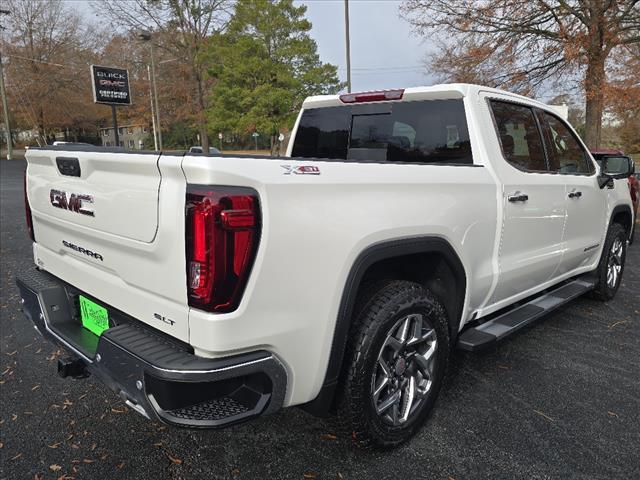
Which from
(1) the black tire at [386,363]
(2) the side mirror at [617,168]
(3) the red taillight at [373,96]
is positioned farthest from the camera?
(2) the side mirror at [617,168]

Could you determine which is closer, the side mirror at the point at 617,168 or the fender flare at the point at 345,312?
the fender flare at the point at 345,312

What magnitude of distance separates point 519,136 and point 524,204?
1.75 feet

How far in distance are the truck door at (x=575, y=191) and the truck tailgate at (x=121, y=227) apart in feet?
9.94

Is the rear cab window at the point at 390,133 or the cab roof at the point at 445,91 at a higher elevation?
the cab roof at the point at 445,91

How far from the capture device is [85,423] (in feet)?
9.25

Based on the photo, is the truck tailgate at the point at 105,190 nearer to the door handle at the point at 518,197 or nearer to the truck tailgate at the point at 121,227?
the truck tailgate at the point at 121,227

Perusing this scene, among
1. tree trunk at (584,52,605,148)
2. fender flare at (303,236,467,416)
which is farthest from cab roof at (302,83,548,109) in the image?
tree trunk at (584,52,605,148)

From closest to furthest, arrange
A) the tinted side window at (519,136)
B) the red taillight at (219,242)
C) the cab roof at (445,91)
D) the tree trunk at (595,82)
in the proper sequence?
the red taillight at (219,242) → the cab roof at (445,91) → the tinted side window at (519,136) → the tree trunk at (595,82)

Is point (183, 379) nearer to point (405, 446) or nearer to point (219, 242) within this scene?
point (219, 242)

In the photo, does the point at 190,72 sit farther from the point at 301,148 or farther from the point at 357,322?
the point at 357,322

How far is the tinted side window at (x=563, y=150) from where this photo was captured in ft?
12.4

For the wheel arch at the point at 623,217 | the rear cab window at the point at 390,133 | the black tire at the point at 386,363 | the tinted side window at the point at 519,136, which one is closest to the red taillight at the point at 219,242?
the black tire at the point at 386,363

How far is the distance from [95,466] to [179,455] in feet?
1.34

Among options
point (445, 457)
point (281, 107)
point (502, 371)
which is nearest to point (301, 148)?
Result: point (502, 371)
